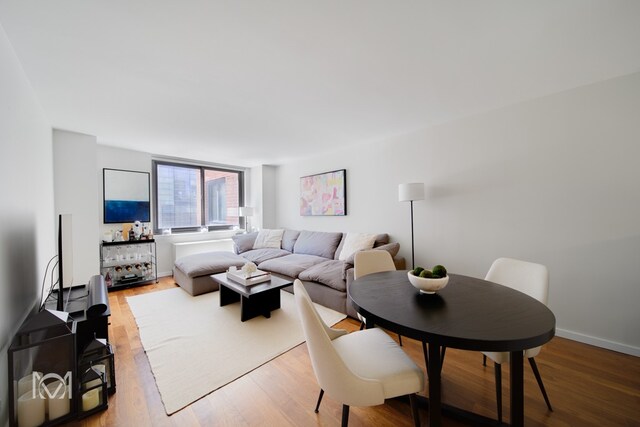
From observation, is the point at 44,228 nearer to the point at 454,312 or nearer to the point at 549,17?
the point at 454,312

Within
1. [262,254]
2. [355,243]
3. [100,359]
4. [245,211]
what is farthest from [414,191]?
[245,211]

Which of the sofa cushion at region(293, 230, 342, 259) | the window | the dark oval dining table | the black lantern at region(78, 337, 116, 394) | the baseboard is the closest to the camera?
the dark oval dining table

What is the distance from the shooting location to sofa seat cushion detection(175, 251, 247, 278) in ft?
11.2

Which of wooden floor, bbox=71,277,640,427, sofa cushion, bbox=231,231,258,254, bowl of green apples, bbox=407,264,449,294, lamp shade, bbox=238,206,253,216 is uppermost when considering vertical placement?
lamp shade, bbox=238,206,253,216

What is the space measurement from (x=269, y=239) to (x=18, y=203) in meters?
3.49

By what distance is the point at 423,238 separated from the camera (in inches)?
126

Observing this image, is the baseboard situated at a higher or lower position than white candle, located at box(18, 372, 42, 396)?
lower

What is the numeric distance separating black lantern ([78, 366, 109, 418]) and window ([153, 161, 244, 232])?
141 inches

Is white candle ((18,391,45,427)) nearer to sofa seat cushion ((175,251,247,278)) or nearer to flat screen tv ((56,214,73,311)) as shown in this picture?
flat screen tv ((56,214,73,311))

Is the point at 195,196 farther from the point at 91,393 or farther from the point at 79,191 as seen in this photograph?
the point at 91,393

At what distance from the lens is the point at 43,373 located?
1.36 meters

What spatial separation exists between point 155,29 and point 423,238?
3316mm

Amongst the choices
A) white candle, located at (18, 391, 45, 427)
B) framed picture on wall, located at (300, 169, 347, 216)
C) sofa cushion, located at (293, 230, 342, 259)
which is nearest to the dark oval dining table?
white candle, located at (18, 391, 45, 427)

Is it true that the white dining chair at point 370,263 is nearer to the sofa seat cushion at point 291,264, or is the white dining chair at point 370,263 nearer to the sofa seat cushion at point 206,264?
the sofa seat cushion at point 291,264
